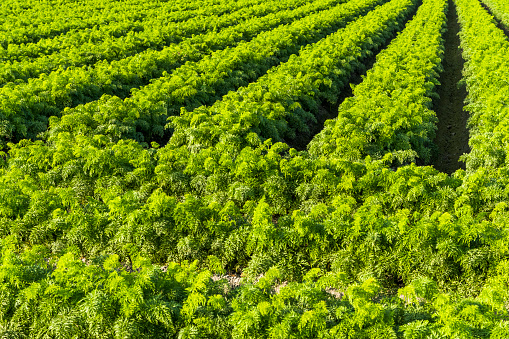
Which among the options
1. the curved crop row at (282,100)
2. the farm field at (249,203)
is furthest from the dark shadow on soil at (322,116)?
the curved crop row at (282,100)

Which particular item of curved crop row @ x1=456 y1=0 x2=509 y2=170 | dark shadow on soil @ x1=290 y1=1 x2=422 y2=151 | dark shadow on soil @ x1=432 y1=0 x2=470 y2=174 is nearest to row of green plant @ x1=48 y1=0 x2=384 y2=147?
dark shadow on soil @ x1=290 y1=1 x2=422 y2=151

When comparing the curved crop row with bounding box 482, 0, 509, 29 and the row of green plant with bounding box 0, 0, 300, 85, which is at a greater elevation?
the row of green plant with bounding box 0, 0, 300, 85

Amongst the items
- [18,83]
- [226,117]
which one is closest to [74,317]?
[226,117]

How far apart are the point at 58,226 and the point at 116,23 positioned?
25190 millimetres

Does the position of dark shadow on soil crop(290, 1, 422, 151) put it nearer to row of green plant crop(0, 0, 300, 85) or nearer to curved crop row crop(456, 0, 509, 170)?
curved crop row crop(456, 0, 509, 170)

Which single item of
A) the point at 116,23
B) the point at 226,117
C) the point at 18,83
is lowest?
the point at 226,117

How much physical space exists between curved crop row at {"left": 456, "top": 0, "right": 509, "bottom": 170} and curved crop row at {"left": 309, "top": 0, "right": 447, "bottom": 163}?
1.71m

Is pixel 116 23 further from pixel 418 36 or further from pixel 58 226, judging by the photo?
pixel 58 226

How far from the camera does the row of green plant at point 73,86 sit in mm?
14469

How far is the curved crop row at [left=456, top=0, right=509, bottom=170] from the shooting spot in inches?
476

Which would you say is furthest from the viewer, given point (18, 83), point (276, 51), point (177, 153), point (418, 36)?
point (418, 36)

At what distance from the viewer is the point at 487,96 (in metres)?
16.7

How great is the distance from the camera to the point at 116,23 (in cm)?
2941

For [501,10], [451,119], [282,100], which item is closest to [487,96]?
[451,119]
